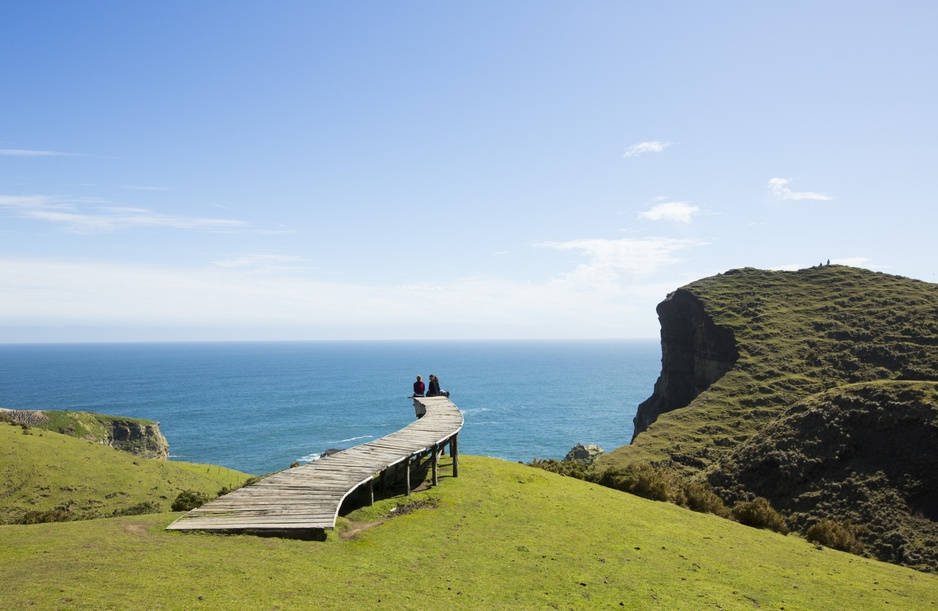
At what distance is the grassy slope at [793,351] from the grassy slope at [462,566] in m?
24.0

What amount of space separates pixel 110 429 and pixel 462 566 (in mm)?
106542

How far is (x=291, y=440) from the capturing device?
115m

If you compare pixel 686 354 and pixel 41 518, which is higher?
pixel 686 354

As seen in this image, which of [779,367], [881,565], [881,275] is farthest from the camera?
[881,275]

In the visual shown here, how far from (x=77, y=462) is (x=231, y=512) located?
44885 millimetres

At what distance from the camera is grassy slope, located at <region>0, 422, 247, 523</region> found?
4197cm

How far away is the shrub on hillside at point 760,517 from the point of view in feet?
86.6

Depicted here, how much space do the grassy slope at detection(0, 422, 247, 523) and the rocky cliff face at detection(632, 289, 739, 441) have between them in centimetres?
6254

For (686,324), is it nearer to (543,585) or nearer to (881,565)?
(881,565)

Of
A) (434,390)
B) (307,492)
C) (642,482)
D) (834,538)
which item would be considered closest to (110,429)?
(434,390)

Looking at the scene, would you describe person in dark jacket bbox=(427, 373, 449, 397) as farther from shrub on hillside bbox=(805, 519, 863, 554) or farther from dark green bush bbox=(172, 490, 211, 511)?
shrub on hillside bbox=(805, 519, 863, 554)

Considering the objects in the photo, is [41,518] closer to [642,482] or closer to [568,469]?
[568,469]

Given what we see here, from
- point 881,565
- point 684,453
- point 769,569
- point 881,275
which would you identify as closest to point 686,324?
point 881,275

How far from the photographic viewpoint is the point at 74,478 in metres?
46.0
